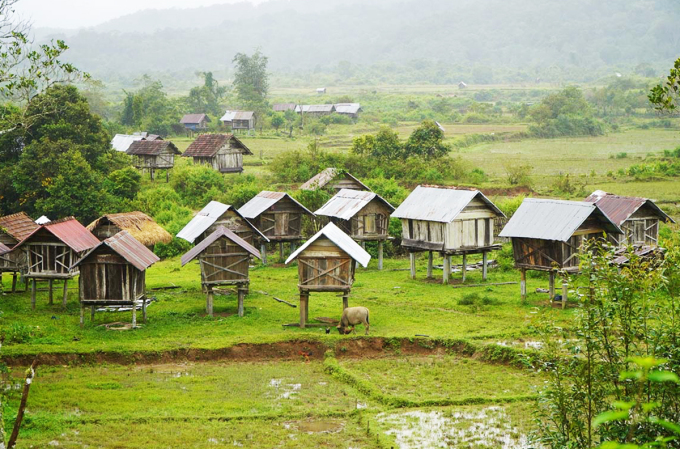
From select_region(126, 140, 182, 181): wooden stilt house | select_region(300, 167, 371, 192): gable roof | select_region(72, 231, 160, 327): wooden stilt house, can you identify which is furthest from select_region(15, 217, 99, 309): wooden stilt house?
select_region(126, 140, 182, 181): wooden stilt house

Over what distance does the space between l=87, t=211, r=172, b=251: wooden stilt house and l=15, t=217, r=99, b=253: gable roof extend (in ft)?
10.7

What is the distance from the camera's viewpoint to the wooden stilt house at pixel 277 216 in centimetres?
3888

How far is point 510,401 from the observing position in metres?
19.8

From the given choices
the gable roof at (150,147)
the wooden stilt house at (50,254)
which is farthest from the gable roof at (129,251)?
the gable roof at (150,147)

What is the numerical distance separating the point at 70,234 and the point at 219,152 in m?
28.3

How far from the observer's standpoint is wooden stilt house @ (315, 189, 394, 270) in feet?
124

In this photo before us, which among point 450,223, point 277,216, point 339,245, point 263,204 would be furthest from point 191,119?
point 339,245

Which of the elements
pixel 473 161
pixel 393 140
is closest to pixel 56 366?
pixel 393 140

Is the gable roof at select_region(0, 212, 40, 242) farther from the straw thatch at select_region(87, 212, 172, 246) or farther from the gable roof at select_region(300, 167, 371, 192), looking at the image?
the gable roof at select_region(300, 167, 371, 192)

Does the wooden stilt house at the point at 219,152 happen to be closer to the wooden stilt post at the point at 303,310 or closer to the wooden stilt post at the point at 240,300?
the wooden stilt post at the point at 240,300

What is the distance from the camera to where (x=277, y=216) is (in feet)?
129

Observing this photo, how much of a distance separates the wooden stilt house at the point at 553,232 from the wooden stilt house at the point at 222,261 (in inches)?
379

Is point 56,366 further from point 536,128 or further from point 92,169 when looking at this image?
point 536,128

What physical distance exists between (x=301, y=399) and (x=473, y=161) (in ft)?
160
